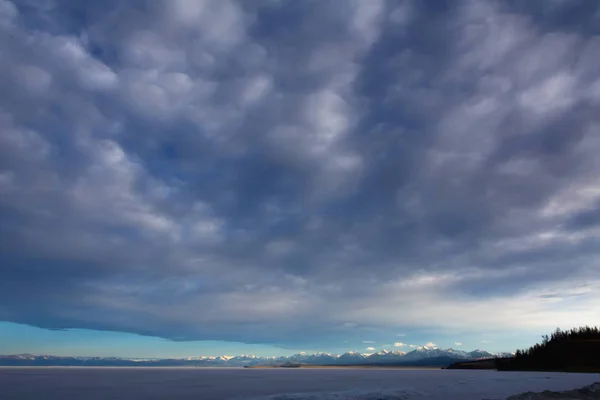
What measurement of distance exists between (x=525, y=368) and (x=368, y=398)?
16696 cm

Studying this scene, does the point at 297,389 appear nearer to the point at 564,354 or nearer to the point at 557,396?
the point at 557,396

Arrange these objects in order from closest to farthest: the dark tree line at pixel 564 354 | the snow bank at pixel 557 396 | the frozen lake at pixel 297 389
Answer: the snow bank at pixel 557 396 → the frozen lake at pixel 297 389 → the dark tree line at pixel 564 354

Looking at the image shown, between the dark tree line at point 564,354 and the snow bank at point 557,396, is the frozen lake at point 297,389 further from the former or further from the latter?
the dark tree line at point 564,354

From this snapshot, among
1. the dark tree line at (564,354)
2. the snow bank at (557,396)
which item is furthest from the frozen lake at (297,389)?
the dark tree line at (564,354)

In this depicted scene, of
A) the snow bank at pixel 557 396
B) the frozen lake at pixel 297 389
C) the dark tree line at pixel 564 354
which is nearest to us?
the snow bank at pixel 557 396

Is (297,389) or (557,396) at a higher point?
(557,396)

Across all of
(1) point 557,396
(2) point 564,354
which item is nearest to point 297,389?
(1) point 557,396

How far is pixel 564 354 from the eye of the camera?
570ft

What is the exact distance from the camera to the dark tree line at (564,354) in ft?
536

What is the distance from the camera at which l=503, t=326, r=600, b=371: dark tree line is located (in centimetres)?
16352

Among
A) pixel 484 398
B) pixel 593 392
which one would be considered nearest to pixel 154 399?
pixel 484 398

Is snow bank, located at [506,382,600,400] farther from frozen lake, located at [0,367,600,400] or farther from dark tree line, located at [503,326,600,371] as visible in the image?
dark tree line, located at [503,326,600,371]

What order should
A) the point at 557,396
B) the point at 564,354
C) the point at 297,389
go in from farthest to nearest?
the point at 564,354 → the point at 297,389 → the point at 557,396

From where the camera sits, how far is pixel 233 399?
5056 cm
